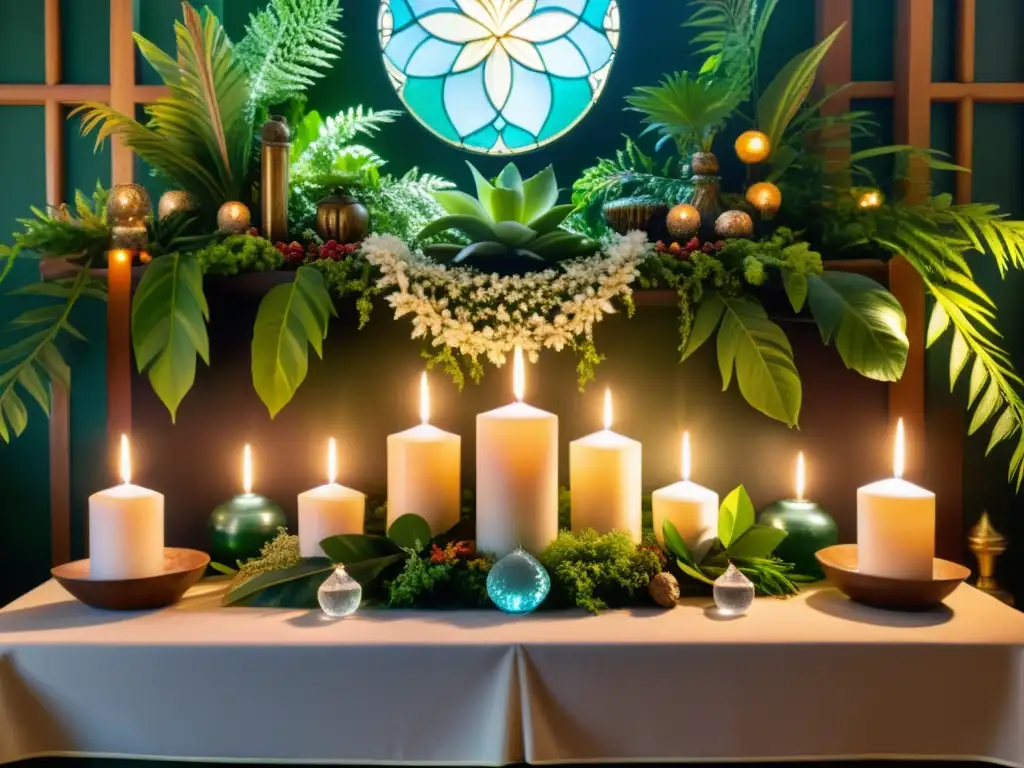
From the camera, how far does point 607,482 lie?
167 centimetres

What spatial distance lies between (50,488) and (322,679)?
4.39 ft

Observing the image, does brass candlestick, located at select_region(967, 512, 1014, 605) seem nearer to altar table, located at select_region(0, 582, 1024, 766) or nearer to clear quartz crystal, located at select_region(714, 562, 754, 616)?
altar table, located at select_region(0, 582, 1024, 766)

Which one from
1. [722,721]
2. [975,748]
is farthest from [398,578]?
[975,748]

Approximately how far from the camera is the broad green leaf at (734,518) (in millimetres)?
1684

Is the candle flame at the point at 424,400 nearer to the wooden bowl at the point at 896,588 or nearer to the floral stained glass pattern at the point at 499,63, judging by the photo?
the wooden bowl at the point at 896,588

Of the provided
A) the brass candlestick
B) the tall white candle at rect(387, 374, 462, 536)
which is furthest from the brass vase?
the brass candlestick

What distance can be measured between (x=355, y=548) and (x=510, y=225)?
0.68 m

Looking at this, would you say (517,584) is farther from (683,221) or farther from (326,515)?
(683,221)

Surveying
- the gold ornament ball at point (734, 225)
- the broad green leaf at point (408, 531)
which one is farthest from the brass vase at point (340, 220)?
the gold ornament ball at point (734, 225)

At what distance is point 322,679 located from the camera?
1.34 meters

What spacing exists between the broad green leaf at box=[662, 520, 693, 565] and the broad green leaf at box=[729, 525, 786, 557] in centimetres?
9

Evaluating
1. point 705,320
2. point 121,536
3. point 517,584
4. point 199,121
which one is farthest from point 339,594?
point 199,121

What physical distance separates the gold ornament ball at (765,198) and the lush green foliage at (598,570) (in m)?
0.79

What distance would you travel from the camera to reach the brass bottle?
1901 mm
